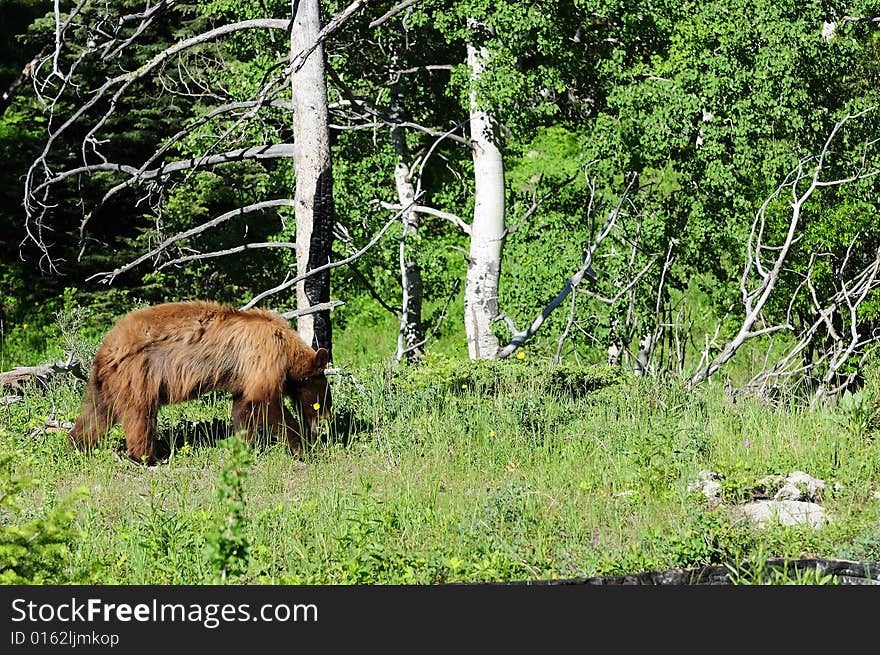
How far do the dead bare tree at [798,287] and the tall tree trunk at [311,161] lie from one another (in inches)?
147

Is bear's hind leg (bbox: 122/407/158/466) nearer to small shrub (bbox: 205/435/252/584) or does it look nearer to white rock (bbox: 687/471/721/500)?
small shrub (bbox: 205/435/252/584)

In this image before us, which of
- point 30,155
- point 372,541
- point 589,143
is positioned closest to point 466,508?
point 372,541

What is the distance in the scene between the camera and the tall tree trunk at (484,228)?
13.0 metres

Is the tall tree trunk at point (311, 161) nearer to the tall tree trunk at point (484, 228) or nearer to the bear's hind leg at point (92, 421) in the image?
the bear's hind leg at point (92, 421)

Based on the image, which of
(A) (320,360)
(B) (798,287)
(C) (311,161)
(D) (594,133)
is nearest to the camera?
(A) (320,360)

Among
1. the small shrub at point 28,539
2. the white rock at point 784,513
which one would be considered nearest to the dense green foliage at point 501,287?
the small shrub at point 28,539

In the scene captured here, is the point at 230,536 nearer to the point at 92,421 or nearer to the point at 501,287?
the point at 92,421

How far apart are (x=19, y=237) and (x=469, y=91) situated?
39.5ft

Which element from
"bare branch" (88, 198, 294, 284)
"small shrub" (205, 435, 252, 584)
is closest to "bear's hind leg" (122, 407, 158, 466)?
"bare branch" (88, 198, 294, 284)

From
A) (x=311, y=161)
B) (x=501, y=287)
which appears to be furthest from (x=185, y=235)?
(x=501, y=287)

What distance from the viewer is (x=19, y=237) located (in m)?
21.0

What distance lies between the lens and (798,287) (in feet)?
41.2

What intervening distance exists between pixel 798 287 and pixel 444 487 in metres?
7.25

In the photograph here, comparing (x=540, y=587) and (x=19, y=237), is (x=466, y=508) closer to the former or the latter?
(x=540, y=587)
